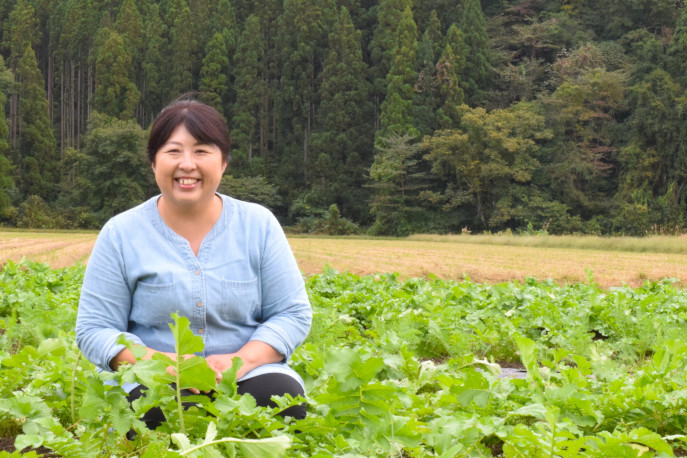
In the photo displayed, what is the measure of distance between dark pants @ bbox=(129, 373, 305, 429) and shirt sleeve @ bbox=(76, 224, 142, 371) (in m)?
0.22

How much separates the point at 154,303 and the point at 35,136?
48.0 metres

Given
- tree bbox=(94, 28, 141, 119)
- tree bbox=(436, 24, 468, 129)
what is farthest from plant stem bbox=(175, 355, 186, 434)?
tree bbox=(94, 28, 141, 119)

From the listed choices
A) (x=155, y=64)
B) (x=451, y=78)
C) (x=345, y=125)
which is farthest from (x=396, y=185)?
(x=155, y=64)

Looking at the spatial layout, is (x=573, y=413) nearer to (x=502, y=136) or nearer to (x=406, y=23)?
(x=502, y=136)

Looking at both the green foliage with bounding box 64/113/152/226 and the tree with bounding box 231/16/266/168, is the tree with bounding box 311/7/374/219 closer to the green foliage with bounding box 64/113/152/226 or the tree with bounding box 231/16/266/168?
the tree with bounding box 231/16/266/168

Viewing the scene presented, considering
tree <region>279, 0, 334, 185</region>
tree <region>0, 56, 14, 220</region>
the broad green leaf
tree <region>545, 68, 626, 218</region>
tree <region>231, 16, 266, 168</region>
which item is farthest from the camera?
tree <region>279, 0, 334, 185</region>

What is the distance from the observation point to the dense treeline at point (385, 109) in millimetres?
37875

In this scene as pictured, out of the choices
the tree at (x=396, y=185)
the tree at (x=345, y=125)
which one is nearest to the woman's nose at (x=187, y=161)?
the tree at (x=396, y=185)

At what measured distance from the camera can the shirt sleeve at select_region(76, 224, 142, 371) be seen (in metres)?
2.62

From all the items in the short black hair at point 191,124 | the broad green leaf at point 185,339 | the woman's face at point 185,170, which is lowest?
the broad green leaf at point 185,339

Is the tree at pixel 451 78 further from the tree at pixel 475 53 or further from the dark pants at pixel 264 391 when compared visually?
the dark pants at pixel 264 391

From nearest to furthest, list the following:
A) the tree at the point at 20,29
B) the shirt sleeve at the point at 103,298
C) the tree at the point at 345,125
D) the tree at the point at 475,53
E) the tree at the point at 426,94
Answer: the shirt sleeve at the point at 103,298 → the tree at the point at 426,94 → the tree at the point at 475,53 → the tree at the point at 345,125 → the tree at the point at 20,29

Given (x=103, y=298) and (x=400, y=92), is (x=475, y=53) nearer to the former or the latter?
(x=400, y=92)

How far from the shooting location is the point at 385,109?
4194 centimetres
